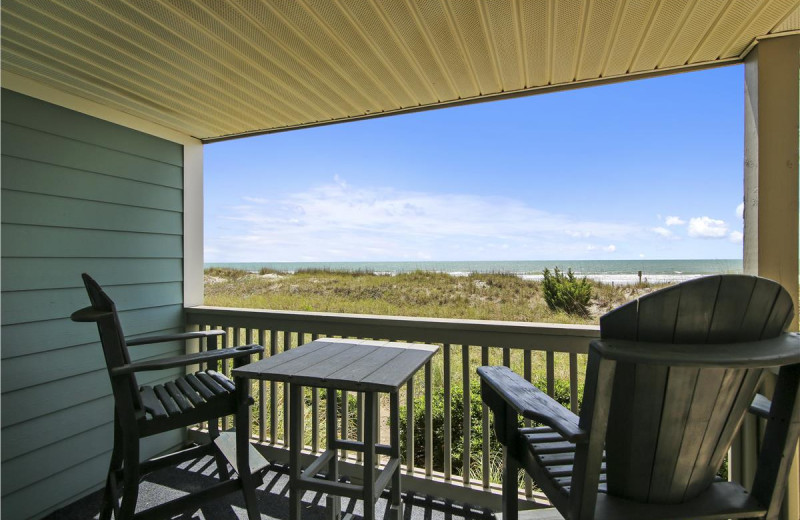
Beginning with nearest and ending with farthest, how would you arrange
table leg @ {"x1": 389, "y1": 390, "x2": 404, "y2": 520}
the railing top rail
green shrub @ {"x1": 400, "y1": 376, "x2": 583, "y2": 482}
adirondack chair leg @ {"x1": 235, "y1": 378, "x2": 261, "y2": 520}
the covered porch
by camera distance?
the covered porch, table leg @ {"x1": 389, "y1": 390, "x2": 404, "y2": 520}, adirondack chair leg @ {"x1": 235, "y1": 378, "x2": 261, "y2": 520}, the railing top rail, green shrub @ {"x1": 400, "y1": 376, "x2": 583, "y2": 482}

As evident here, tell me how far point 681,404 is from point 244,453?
1935 millimetres

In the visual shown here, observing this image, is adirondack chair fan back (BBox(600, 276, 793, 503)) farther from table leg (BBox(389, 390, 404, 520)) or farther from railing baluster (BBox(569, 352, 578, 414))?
railing baluster (BBox(569, 352, 578, 414))

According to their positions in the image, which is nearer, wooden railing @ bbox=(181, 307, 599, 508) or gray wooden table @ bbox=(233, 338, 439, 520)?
gray wooden table @ bbox=(233, 338, 439, 520)

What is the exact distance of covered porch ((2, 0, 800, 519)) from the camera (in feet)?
5.36

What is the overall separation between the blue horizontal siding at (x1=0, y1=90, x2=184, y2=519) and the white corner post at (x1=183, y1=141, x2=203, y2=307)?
24 cm

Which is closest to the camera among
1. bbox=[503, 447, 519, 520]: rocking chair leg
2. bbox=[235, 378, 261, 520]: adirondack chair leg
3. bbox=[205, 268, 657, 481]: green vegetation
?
bbox=[503, 447, 519, 520]: rocking chair leg

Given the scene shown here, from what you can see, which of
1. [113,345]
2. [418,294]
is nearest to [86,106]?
[113,345]

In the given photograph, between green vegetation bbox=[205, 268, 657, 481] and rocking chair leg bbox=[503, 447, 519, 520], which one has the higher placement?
rocking chair leg bbox=[503, 447, 519, 520]

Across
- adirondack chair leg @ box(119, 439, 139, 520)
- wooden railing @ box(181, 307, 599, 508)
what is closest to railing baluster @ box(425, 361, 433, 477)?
wooden railing @ box(181, 307, 599, 508)

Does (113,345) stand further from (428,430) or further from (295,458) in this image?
(428,430)

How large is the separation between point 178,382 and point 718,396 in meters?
2.45

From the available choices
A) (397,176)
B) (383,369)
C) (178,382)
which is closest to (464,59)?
(383,369)

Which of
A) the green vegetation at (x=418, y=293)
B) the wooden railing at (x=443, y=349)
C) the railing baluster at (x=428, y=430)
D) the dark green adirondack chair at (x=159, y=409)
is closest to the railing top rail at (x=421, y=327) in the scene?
the wooden railing at (x=443, y=349)

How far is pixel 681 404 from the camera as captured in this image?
0.95 metres
